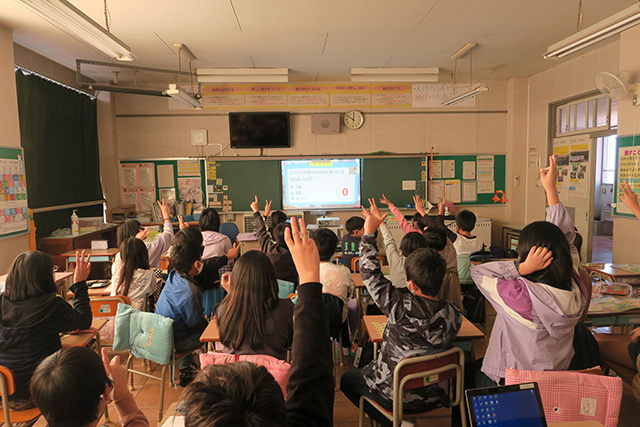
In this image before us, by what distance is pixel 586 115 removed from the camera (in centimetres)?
557

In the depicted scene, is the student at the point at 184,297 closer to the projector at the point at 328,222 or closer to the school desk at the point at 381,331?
the school desk at the point at 381,331

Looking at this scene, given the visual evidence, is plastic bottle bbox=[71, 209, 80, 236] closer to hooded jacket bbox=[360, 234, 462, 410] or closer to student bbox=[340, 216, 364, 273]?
student bbox=[340, 216, 364, 273]

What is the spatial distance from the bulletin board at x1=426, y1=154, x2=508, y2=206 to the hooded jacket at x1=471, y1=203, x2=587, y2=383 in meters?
5.41

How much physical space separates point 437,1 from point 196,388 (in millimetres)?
4142

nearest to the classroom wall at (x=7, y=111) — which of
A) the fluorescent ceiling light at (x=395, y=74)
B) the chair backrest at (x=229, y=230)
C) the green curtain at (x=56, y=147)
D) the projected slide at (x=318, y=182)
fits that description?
the green curtain at (x=56, y=147)

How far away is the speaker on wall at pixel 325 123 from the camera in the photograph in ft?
22.2

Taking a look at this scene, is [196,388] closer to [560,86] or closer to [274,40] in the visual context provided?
[274,40]

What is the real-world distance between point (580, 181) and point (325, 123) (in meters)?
3.98

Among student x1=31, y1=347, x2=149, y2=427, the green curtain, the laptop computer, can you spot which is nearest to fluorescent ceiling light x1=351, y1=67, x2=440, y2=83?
the green curtain

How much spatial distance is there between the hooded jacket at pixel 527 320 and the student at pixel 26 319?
2153 mm

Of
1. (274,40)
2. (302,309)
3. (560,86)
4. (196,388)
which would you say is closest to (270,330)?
(302,309)

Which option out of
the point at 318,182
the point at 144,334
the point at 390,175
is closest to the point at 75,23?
the point at 144,334

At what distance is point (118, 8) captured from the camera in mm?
3803

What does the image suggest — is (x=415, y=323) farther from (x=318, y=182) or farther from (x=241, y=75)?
(x=318, y=182)
